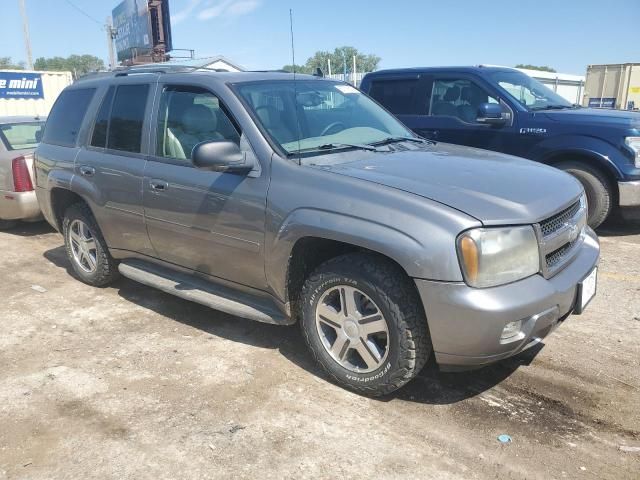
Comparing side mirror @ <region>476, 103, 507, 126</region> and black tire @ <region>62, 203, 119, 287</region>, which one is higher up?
side mirror @ <region>476, 103, 507, 126</region>

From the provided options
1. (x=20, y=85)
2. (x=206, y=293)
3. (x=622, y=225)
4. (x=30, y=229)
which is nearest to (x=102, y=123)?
(x=206, y=293)

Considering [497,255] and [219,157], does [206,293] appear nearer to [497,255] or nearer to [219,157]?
[219,157]

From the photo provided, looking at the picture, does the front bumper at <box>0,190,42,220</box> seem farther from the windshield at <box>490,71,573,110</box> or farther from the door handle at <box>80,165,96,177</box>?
the windshield at <box>490,71,573,110</box>

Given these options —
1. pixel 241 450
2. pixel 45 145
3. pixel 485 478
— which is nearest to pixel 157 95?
pixel 45 145

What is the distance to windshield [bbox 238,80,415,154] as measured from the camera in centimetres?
366

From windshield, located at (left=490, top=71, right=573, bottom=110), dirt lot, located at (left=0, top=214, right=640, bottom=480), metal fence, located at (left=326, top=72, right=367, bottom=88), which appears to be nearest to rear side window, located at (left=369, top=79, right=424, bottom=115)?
metal fence, located at (left=326, top=72, right=367, bottom=88)

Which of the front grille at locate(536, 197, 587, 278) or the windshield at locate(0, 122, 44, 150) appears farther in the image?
the windshield at locate(0, 122, 44, 150)

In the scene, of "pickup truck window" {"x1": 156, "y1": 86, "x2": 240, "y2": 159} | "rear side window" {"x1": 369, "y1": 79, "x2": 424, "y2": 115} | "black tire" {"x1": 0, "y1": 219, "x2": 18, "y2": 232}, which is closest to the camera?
"pickup truck window" {"x1": 156, "y1": 86, "x2": 240, "y2": 159}

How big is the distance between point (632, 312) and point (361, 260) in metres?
2.56

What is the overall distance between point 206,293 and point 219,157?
3.44 ft

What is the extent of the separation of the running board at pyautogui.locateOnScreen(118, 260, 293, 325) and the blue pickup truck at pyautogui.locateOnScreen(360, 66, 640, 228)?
4184 millimetres

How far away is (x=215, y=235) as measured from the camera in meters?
3.69

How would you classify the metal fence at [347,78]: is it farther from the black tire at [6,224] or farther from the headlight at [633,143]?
the black tire at [6,224]

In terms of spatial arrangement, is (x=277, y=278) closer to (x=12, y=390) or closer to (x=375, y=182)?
(x=375, y=182)
